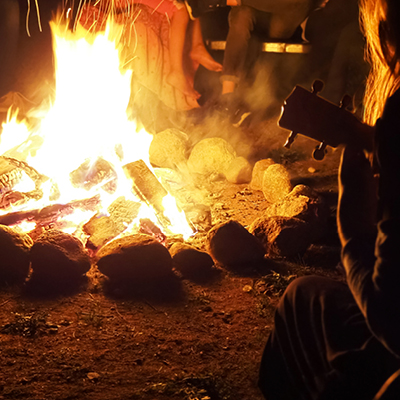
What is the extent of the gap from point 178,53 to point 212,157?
6.72 ft

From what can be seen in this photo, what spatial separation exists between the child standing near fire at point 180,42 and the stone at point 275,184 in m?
2.46

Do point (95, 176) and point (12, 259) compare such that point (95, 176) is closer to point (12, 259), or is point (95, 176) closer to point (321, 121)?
point (12, 259)

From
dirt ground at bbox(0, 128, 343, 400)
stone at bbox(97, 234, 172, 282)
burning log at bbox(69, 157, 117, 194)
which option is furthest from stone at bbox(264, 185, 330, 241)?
burning log at bbox(69, 157, 117, 194)

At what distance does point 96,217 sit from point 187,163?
7.91 ft

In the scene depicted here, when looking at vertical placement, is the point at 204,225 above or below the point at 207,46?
below

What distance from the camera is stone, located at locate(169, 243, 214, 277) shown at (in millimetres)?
3920

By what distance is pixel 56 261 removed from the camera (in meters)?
3.67

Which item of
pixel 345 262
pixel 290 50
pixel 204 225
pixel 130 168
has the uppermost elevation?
pixel 290 50

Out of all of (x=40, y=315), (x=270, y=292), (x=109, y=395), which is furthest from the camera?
(x=270, y=292)

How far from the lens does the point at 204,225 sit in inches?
198

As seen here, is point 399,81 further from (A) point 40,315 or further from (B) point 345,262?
(A) point 40,315

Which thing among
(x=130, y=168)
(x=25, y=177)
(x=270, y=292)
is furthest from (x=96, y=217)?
(x=270, y=292)

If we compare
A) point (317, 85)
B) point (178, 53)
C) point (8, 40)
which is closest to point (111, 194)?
point (178, 53)

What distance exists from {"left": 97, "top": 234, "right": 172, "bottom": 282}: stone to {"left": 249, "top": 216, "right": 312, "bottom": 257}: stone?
43.3 inches
